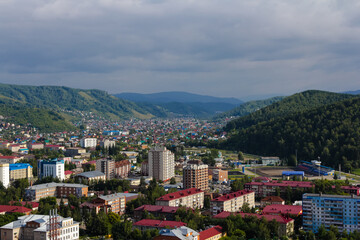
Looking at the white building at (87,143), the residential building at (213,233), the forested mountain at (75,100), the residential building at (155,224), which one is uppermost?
the forested mountain at (75,100)

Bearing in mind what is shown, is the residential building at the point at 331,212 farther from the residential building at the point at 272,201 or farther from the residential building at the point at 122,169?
the residential building at the point at 122,169

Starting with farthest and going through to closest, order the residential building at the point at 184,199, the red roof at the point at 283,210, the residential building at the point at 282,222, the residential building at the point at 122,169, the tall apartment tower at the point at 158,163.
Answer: the residential building at the point at 122,169 < the tall apartment tower at the point at 158,163 < the residential building at the point at 184,199 < the red roof at the point at 283,210 < the residential building at the point at 282,222

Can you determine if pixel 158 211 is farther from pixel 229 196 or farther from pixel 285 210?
pixel 285 210

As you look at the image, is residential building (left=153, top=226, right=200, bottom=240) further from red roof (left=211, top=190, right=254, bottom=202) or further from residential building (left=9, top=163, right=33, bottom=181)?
residential building (left=9, top=163, right=33, bottom=181)

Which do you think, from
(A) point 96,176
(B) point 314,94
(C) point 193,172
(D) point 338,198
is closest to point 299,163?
(C) point 193,172

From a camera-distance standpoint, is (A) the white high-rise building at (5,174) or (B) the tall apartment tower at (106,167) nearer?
(A) the white high-rise building at (5,174)

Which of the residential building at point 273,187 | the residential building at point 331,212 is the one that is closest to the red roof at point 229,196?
the residential building at point 273,187

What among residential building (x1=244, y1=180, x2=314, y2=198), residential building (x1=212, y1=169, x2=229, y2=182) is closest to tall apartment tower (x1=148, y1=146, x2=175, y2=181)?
residential building (x1=212, y1=169, x2=229, y2=182)
